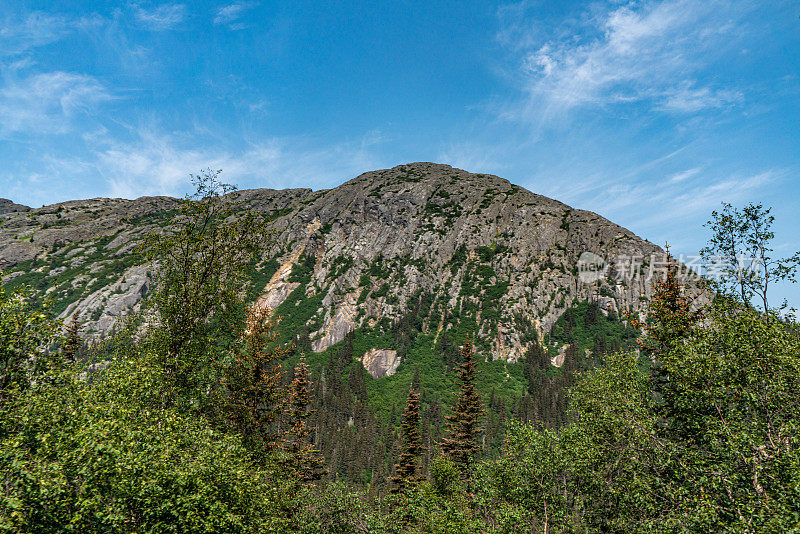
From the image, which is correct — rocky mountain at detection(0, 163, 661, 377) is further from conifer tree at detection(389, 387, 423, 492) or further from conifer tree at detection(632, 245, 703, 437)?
conifer tree at detection(632, 245, 703, 437)

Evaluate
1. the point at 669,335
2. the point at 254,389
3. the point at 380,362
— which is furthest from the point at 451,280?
the point at 254,389

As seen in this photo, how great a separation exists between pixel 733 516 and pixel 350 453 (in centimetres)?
9239

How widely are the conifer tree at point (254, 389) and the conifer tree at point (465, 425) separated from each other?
70.5 feet

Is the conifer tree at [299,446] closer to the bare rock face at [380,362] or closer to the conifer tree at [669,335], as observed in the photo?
the conifer tree at [669,335]

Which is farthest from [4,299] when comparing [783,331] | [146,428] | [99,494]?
[783,331]

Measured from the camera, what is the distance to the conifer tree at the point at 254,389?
27.7 meters

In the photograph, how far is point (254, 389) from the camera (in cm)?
2969

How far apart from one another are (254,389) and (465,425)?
26353 mm

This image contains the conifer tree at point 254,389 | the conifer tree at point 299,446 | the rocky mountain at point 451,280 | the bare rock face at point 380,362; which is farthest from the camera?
the rocky mountain at point 451,280

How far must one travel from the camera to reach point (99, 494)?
11852mm

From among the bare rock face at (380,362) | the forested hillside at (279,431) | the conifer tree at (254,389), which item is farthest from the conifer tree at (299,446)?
the bare rock face at (380,362)

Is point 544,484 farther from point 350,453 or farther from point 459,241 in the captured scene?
point 459,241

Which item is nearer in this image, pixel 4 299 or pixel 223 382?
pixel 4 299

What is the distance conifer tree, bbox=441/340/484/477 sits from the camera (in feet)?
137
